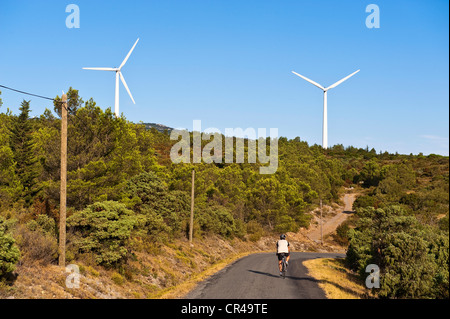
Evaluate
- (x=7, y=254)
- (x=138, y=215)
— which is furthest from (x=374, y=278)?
(x=7, y=254)

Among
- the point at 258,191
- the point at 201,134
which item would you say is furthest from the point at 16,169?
the point at 201,134

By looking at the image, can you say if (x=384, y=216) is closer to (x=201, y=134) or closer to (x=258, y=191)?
(x=258, y=191)

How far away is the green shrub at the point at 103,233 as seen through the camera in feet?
76.9

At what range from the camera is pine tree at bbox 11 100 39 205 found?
1671 inches

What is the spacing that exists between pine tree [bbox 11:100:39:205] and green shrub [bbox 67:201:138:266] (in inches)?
804

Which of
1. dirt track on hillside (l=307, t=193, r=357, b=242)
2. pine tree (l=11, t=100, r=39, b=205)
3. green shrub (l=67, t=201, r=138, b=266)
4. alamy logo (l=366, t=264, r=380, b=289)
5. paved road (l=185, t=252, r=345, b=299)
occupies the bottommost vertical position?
dirt track on hillside (l=307, t=193, r=357, b=242)

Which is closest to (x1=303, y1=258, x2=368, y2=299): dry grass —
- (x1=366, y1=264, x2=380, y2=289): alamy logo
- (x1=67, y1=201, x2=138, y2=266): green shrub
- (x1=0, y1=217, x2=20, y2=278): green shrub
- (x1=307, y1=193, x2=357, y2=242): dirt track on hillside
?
(x1=366, y1=264, x2=380, y2=289): alamy logo

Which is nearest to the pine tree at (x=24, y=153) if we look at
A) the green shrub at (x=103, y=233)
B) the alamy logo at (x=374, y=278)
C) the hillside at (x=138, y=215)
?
the hillside at (x=138, y=215)

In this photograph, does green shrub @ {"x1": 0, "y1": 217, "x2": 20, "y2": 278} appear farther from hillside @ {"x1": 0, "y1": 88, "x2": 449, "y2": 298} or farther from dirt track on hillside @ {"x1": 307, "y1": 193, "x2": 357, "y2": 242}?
dirt track on hillside @ {"x1": 307, "y1": 193, "x2": 357, "y2": 242}

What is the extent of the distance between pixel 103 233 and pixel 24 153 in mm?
25869

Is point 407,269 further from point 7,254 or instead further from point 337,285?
point 7,254

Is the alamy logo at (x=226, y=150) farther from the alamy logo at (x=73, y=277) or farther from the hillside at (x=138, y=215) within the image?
the alamy logo at (x=73, y=277)

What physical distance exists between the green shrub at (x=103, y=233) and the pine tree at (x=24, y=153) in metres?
20.4
